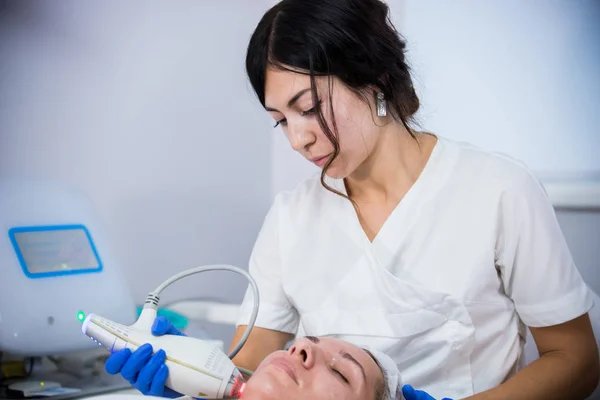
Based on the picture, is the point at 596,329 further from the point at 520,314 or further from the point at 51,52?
the point at 51,52

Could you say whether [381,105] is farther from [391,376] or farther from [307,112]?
[391,376]

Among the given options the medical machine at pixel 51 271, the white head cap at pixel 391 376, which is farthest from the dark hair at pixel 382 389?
the medical machine at pixel 51 271

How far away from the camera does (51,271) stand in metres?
1.39

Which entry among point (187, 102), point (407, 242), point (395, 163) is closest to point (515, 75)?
point (395, 163)

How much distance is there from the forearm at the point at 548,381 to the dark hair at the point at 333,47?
54 cm

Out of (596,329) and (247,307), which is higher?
(247,307)

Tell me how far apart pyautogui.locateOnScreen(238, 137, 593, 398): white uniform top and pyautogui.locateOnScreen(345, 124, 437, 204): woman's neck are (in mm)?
30

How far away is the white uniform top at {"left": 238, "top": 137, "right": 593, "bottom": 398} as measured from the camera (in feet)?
4.09

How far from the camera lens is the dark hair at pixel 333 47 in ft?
3.89

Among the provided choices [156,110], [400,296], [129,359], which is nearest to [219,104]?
[156,110]

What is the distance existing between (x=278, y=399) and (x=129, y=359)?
259mm

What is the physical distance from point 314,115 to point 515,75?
0.87 metres

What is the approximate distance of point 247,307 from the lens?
1396mm

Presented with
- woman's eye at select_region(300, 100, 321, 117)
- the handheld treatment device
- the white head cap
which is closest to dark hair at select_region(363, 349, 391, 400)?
the white head cap
